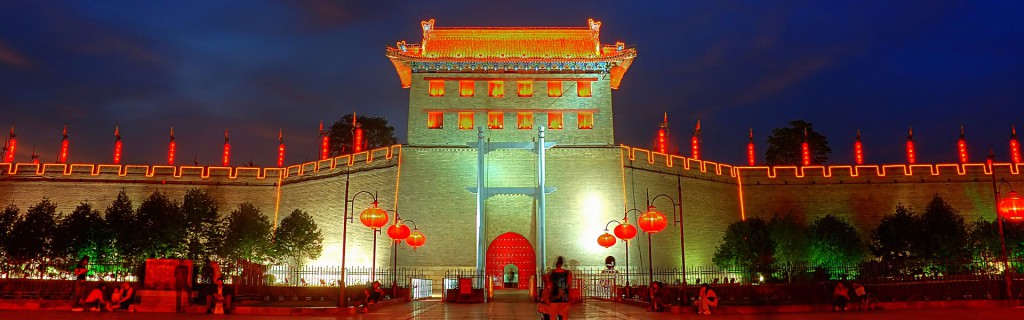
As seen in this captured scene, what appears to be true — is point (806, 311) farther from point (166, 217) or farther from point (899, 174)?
point (166, 217)

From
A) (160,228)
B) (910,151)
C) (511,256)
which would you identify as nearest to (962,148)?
(910,151)

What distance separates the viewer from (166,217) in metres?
28.4

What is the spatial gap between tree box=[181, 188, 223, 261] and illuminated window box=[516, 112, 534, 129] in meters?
12.7

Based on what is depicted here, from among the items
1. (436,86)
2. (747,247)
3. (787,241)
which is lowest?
(747,247)

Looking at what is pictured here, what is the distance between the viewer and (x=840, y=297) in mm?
15008

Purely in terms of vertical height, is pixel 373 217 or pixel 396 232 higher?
pixel 373 217

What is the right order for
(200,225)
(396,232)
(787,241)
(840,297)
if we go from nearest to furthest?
(840,297) → (396,232) → (787,241) → (200,225)

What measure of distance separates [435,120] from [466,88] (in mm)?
1829

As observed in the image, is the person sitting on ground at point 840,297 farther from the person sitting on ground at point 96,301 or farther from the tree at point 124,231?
the tree at point 124,231

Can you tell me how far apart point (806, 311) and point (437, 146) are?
56.0ft

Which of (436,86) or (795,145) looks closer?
(436,86)

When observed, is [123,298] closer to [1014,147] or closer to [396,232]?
[396,232]

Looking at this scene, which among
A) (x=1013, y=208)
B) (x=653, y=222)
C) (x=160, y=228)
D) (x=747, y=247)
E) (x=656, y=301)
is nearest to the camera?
(x=656, y=301)

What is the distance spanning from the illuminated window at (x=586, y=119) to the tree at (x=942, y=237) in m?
13.0
